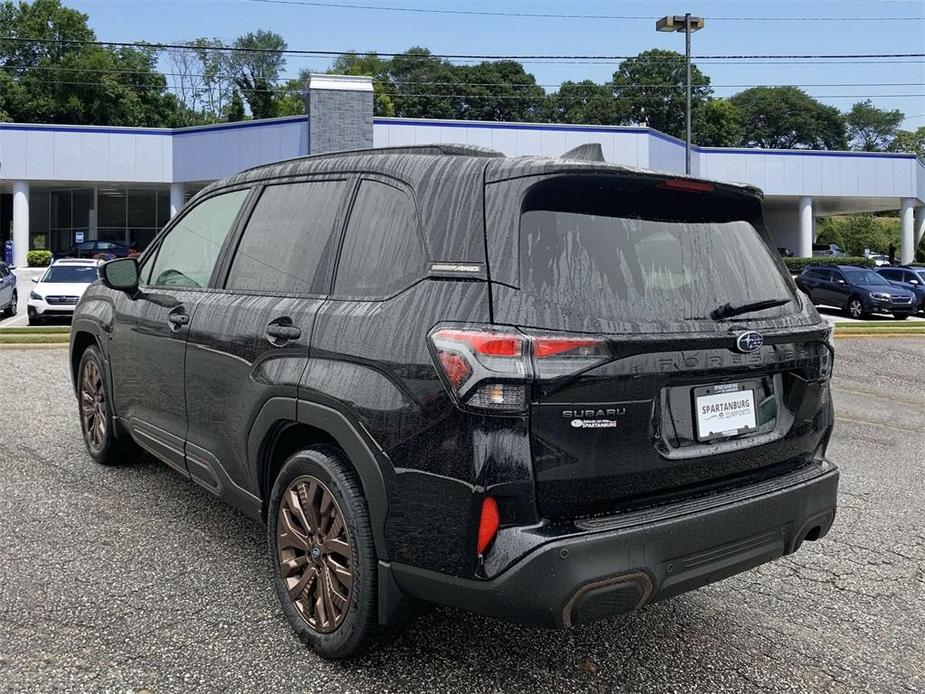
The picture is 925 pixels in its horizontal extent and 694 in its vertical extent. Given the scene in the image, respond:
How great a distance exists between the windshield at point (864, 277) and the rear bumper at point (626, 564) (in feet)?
74.3

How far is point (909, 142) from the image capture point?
114875mm

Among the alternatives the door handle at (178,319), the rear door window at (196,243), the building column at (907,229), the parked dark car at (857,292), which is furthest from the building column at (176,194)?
the building column at (907,229)

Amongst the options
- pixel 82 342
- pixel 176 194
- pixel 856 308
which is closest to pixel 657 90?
pixel 176 194

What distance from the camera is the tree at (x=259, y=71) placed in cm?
8644

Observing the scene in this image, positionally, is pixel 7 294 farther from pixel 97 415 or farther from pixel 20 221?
pixel 20 221

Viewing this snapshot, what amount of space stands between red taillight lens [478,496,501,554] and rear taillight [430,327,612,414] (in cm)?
28

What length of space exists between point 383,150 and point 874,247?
76076mm

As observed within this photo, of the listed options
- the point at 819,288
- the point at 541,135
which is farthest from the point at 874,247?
the point at 819,288

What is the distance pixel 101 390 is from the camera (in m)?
5.20

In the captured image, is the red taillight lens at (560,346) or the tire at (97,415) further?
the tire at (97,415)

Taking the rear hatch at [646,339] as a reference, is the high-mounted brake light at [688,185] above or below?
above

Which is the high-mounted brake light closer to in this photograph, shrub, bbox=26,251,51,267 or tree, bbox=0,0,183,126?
shrub, bbox=26,251,51,267

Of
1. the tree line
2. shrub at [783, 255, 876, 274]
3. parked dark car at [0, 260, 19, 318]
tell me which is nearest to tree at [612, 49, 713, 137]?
the tree line

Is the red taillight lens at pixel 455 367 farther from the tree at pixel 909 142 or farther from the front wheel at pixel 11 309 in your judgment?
the tree at pixel 909 142
